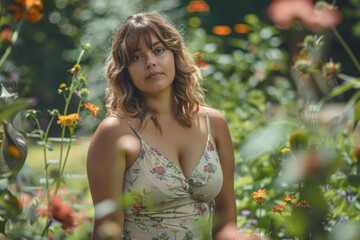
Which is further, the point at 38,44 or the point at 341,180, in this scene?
the point at 38,44

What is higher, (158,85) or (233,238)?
(233,238)

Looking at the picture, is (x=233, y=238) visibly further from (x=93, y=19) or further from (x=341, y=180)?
(x=93, y=19)

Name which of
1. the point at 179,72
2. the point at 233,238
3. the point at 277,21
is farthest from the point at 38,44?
the point at 233,238

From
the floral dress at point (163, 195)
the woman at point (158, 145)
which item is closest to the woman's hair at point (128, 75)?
the woman at point (158, 145)

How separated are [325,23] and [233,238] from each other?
689mm

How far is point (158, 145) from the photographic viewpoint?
4.90 feet

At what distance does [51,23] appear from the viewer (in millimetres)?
4340

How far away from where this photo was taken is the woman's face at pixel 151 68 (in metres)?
1.48

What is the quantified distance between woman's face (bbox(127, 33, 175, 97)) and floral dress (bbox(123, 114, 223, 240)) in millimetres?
153

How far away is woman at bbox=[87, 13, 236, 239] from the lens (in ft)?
4.66

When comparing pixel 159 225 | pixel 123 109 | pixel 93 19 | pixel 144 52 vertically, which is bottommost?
pixel 93 19

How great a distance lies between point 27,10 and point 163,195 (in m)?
0.69

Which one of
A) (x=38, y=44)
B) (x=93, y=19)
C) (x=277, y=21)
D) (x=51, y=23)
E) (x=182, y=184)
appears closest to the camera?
(x=277, y=21)

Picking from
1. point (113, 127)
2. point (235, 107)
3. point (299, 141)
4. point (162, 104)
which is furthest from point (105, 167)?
point (235, 107)
